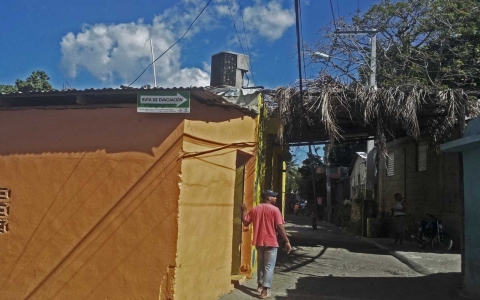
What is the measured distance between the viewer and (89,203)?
277 inches

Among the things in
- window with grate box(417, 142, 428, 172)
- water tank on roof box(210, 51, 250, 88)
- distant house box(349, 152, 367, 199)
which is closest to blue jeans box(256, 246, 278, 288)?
water tank on roof box(210, 51, 250, 88)

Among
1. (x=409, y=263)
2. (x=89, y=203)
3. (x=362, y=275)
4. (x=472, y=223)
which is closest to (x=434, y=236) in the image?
(x=409, y=263)

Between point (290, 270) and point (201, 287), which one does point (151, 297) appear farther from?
point (290, 270)

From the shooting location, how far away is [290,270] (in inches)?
397

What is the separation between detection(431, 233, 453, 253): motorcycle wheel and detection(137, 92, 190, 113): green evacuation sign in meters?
8.20

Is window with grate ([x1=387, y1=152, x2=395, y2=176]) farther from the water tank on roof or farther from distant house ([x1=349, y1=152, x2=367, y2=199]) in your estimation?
the water tank on roof

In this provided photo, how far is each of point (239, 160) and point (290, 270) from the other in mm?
2697

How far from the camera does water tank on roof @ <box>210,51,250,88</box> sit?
9.58m

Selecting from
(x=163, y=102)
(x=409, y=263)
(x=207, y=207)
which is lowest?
(x=409, y=263)

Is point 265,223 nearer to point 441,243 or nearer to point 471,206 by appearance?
point 471,206

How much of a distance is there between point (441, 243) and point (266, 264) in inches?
257

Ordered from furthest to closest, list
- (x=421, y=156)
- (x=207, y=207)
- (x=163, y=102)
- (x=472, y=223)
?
(x=421, y=156), (x=472, y=223), (x=207, y=207), (x=163, y=102)

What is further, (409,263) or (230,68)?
(409,263)

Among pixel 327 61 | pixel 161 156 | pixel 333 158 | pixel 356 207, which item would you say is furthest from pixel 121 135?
pixel 333 158
